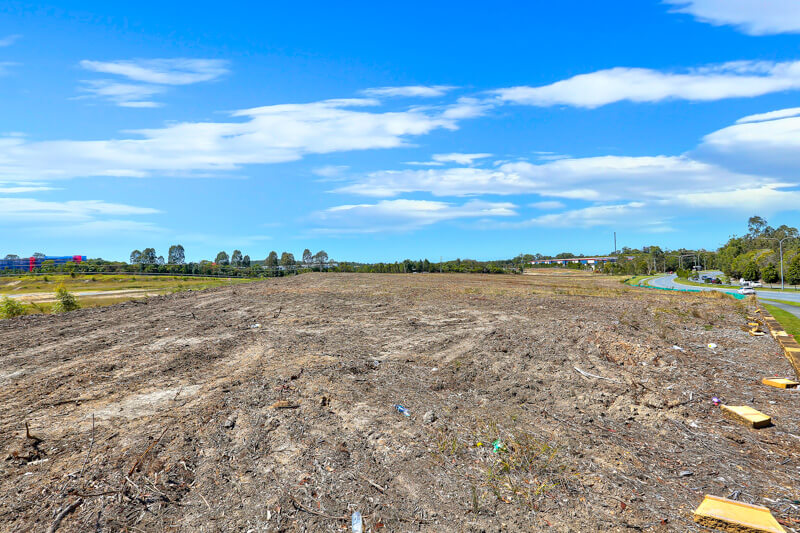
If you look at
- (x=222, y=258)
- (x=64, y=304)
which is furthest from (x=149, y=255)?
(x=64, y=304)

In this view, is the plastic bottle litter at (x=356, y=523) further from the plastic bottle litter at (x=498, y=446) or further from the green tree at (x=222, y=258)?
the green tree at (x=222, y=258)

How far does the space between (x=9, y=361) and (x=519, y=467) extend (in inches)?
391

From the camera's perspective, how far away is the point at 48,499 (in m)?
3.62

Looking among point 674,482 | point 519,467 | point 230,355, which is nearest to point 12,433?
point 230,355

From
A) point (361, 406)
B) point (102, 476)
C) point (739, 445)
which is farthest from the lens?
point (361, 406)

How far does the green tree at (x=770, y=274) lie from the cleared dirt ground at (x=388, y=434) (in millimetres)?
47914

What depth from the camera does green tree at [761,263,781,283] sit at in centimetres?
4586

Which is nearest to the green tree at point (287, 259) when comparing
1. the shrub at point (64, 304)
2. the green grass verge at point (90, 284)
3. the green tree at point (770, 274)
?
the green grass verge at point (90, 284)

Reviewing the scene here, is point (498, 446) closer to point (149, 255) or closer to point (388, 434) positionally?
point (388, 434)

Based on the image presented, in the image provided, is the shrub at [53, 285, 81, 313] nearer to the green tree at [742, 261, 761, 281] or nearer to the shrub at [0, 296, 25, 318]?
the shrub at [0, 296, 25, 318]

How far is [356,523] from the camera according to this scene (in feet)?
11.1

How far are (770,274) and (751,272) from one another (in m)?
4.89

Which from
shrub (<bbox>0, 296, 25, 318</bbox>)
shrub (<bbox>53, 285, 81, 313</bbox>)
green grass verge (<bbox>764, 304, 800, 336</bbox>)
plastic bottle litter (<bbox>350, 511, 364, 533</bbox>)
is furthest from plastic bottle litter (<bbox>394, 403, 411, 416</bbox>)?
shrub (<bbox>53, 285, 81, 313</bbox>)

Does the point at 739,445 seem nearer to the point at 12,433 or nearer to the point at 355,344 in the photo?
the point at 355,344
